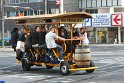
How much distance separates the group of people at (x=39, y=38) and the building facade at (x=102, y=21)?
5389 centimetres

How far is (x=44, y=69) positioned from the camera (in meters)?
Result: 21.7

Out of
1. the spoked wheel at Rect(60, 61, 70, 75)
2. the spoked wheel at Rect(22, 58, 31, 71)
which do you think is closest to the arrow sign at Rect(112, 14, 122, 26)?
the spoked wheel at Rect(22, 58, 31, 71)

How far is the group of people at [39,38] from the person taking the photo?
1888 centimetres

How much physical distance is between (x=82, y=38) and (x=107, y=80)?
3.37 m

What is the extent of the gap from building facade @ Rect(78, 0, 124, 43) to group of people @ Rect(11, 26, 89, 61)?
2122 inches

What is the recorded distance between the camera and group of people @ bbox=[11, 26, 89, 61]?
18.9 metres

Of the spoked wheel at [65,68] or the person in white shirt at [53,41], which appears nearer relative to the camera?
the spoked wheel at [65,68]

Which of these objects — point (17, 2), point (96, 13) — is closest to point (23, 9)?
point (17, 2)

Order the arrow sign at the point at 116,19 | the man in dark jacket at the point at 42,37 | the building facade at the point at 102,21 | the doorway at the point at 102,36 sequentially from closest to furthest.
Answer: the man in dark jacket at the point at 42,37, the arrow sign at the point at 116,19, the building facade at the point at 102,21, the doorway at the point at 102,36

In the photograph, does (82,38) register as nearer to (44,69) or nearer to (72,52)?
(72,52)

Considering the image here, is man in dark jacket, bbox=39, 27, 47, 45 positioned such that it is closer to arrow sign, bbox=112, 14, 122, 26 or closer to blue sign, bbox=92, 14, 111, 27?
arrow sign, bbox=112, 14, 122, 26

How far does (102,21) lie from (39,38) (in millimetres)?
57650

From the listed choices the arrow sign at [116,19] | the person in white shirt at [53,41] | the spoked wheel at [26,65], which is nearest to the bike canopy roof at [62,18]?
the person in white shirt at [53,41]

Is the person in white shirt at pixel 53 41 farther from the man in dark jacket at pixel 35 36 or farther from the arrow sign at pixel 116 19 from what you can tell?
the arrow sign at pixel 116 19
